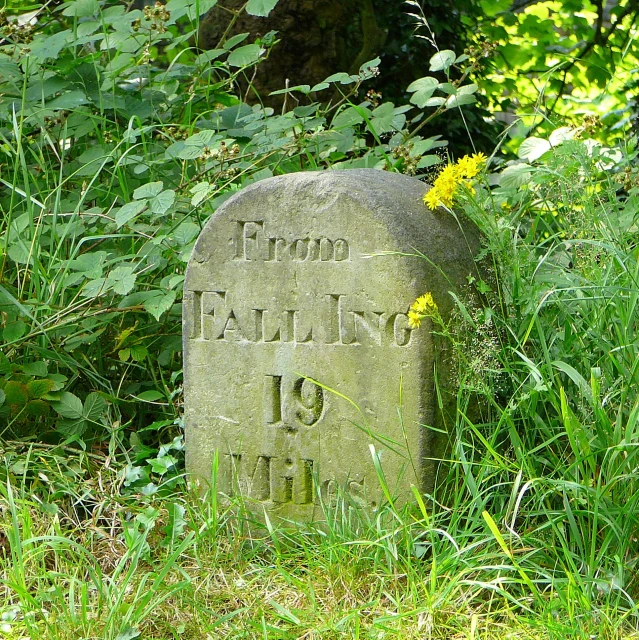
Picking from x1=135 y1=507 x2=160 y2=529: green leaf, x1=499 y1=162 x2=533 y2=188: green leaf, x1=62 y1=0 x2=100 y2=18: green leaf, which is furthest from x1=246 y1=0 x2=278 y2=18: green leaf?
x1=135 y1=507 x2=160 y2=529: green leaf

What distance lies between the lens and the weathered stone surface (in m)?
2.42

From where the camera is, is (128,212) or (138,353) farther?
(138,353)

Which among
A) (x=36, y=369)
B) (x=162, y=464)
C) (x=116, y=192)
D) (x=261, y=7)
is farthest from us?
(x=116, y=192)

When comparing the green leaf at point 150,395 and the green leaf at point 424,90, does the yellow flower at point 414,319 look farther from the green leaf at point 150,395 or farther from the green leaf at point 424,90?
the green leaf at point 424,90

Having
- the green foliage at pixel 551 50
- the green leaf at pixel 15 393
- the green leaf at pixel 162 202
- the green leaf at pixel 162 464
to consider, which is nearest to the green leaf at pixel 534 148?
the green leaf at pixel 162 202

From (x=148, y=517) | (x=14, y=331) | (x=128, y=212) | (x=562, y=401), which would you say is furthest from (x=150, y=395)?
(x=562, y=401)

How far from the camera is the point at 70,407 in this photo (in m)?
3.02

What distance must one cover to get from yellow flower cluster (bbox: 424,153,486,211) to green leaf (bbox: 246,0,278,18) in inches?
51.3

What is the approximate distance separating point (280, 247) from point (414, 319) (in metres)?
0.48

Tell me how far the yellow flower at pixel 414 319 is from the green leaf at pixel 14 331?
1390 millimetres

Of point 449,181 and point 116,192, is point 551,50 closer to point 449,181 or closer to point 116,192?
point 116,192

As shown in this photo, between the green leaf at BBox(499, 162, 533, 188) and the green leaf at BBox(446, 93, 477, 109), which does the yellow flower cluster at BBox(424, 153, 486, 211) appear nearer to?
the green leaf at BBox(499, 162, 533, 188)

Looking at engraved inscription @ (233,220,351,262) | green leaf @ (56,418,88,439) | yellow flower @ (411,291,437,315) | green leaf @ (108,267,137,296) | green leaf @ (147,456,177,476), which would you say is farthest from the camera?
green leaf @ (56,418,88,439)

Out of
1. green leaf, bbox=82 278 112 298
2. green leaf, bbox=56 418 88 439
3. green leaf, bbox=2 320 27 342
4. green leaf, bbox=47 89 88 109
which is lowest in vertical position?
green leaf, bbox=56 418 88 439
